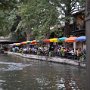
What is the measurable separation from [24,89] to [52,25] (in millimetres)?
29749

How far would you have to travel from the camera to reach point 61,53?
1618 inches

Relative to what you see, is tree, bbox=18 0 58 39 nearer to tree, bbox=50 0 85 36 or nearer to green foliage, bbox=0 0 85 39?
green foliage, bbox=0 0 85 39

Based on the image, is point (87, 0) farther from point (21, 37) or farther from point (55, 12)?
point (21, 37)

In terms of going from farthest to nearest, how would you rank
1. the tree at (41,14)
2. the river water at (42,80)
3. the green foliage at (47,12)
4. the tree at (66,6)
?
Result: 1. the tree at (66,6)
2. the green foliage at (47,12)
3. the tree at (41,14)
4. the river water at (42,80)

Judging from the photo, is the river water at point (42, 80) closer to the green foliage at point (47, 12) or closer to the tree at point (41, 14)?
the tree at point (41, 14)

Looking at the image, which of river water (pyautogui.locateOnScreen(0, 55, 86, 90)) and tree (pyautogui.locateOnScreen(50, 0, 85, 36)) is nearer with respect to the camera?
river water (pyautogui.locateOnScreen(0, 55, 86, 90))

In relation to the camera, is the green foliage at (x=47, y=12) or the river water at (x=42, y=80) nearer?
the river water at (x=42, y=80)

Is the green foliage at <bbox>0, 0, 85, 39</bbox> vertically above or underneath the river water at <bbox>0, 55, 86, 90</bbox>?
above

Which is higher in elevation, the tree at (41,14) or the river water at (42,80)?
the tree at (41,14)

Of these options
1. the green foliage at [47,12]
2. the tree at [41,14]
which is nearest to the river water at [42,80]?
the tree at [41,14]

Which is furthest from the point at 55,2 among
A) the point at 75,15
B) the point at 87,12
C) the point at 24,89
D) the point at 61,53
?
the point at 87,12

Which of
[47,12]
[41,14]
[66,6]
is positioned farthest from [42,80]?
[66,6]

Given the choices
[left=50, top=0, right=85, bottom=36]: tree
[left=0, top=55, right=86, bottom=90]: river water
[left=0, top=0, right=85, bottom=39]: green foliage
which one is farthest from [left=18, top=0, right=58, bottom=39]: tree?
[left=0, top=55, right=86, bottom=90]: river water

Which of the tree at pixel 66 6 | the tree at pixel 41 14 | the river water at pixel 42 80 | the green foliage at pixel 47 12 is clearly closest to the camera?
the river water at pixel 42 80
